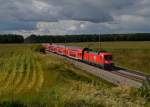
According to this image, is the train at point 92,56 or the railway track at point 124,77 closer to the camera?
the railway track at point 124,77

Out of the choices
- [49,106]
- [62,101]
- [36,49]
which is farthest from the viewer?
[36,49]

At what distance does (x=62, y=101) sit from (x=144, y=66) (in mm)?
59142

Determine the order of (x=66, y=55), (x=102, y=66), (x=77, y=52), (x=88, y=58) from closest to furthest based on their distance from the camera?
1. (x=102, y=66)
2. (x=88, y=58)
3. (x=77, y=52)
4. (x=66, y=55)

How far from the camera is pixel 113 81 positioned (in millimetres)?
44312

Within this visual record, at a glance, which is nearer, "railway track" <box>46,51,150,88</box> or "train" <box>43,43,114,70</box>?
"railway track" <box>46,51,150,88</box>

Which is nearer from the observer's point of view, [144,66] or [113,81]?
[113,81]

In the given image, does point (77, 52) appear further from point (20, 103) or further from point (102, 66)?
point (20, 103)

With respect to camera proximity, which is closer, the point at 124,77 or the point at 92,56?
the point at 124,77

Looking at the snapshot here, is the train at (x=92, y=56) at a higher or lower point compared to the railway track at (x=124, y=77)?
higher

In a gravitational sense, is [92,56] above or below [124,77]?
above

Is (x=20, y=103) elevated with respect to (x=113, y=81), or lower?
elevated

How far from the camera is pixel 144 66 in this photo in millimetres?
72938

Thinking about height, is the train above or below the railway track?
above

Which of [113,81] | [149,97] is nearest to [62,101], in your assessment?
[149,97]
